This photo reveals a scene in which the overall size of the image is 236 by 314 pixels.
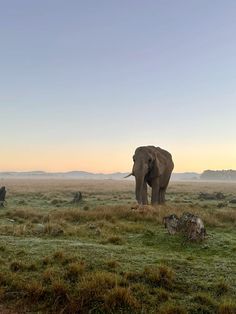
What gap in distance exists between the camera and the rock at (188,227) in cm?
1482

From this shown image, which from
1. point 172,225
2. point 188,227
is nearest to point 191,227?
point 188,227

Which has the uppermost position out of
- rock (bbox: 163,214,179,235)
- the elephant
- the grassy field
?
the elephant

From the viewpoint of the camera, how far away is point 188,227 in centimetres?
1518

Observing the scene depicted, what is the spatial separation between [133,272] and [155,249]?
3661 mm

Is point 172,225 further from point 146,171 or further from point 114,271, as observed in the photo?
point 146,171

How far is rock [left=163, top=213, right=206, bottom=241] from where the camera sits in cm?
1482

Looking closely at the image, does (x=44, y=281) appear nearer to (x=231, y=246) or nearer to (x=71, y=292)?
(x=71, y=292)

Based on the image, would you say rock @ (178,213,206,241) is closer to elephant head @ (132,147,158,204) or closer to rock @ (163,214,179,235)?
rock @ (163,214,179,235)

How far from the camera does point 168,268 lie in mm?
10305

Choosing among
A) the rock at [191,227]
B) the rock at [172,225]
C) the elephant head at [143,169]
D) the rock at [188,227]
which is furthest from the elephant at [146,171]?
the rock at [191,227]

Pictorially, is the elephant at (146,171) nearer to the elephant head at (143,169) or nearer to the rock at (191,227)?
the elephant head at (143,169)

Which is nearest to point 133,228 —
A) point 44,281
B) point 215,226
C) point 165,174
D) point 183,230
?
A: point 183,230

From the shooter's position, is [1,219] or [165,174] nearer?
[1,219]

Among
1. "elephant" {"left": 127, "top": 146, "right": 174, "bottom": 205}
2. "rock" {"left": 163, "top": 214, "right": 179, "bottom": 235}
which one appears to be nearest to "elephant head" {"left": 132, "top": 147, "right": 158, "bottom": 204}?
"elephant" {"left": 127, "top": 146, "right": 174, "bottom": 205}
